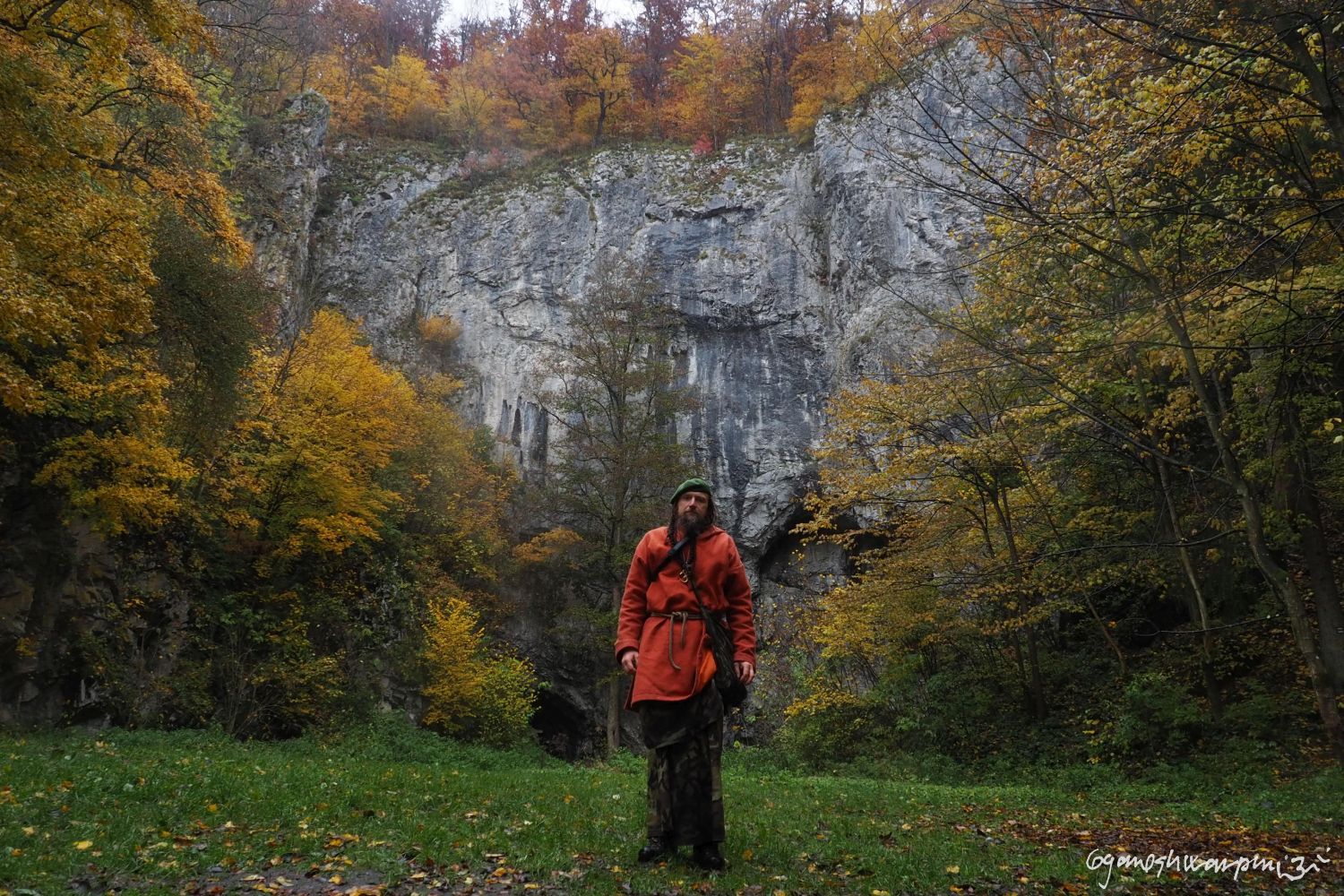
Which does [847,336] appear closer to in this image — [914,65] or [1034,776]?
[1034,776]

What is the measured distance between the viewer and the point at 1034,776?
1024cm

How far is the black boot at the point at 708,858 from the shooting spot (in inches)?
151

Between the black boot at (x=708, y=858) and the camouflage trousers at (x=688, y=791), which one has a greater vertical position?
the camouflage trousers at (x=688, y=791)

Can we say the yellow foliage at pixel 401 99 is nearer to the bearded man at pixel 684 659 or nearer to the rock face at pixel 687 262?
the rock face at pixel 687 262

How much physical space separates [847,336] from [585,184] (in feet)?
44.3

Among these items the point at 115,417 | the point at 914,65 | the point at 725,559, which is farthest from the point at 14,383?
the point at 914,65

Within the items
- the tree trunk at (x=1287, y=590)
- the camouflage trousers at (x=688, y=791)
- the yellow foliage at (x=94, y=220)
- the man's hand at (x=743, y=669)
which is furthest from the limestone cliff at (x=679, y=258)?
the camouflage trousers at (x=688, y=791)

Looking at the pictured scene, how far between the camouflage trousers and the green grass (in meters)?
0.18

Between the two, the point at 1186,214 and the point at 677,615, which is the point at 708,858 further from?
the point at 1186,214

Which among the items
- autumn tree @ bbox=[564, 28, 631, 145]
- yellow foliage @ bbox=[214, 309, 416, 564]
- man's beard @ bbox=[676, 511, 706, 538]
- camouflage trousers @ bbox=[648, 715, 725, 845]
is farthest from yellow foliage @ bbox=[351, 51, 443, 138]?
camouflage trousers @ bbox=[648, 715, 725, 845]

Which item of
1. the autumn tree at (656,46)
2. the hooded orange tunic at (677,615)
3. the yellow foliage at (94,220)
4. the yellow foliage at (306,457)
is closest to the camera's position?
the hooded orange tunic at (677,615)

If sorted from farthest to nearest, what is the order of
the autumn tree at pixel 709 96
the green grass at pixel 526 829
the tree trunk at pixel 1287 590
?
1. the autumn tree at pixel 709 96
2. the tree trunk at pixel 1287 590
3. the green grass at pixel 526 829

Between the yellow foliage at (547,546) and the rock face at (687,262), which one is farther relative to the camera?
the rock face at (687,262)

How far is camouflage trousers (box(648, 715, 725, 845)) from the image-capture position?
393 centimetres
